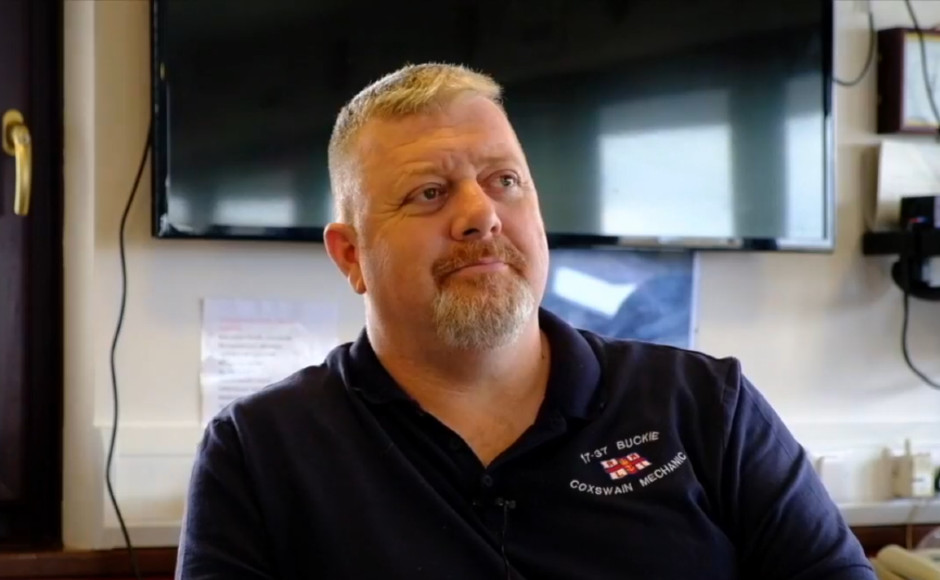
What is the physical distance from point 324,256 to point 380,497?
0.63 m

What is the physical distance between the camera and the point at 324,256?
5.35 ft

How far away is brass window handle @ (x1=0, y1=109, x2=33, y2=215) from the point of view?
5.01ft

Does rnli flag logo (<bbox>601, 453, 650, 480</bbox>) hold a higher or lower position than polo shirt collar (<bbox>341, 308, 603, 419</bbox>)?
lower

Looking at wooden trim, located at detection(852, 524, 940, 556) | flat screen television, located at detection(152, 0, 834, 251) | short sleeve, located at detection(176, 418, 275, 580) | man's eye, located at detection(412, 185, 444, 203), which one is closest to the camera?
short sleeve, located at detection(176, 418, 275, 580)

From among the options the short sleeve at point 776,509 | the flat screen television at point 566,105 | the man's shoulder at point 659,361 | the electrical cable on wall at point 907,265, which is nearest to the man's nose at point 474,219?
the man's shoulder at point 659,361

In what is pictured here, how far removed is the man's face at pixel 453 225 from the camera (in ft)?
3.66

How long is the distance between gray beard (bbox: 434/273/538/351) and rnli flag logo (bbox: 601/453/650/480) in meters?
0.18

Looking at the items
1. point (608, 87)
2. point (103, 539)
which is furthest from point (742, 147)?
point (103, 539)

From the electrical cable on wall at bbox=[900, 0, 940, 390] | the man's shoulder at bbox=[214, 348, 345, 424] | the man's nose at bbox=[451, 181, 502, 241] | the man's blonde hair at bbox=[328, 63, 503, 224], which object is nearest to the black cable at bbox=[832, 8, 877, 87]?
the electrical cable on wall at bbox=[900, 0, 940, 390]

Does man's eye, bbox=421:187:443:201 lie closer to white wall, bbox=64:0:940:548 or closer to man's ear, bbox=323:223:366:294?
man's ear, bbox=323:223:366:294

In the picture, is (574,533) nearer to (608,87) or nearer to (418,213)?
(418,213)

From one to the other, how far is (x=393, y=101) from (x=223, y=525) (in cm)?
52

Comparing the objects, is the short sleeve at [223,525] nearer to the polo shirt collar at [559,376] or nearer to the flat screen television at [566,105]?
the polo shirt collar at [559,376]

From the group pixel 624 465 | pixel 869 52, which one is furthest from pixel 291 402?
pixel 869 52
